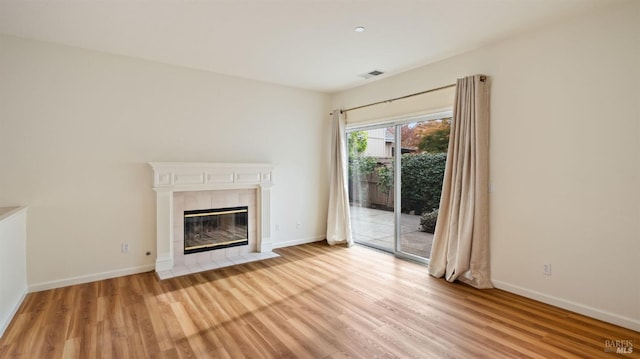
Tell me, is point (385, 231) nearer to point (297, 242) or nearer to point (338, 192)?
point (338, 192)

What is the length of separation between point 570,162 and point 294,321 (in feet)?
→ 9.92

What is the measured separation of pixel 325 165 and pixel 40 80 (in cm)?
413

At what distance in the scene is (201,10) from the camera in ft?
9.16

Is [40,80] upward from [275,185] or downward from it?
upward

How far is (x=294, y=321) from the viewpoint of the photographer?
9.30ft

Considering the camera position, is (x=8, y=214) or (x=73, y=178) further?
(x=73, y=178)

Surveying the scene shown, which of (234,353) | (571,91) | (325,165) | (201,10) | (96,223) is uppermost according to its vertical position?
(201,10)

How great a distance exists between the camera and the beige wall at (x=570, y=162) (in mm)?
2676

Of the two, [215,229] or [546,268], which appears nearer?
[546,268]

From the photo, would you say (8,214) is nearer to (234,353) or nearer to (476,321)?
(234,353)

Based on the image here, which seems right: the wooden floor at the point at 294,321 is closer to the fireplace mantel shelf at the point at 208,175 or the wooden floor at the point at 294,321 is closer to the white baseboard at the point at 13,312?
the white baseboard at the point at 13,312

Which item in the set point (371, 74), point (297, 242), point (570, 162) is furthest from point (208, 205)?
point (570, 162)

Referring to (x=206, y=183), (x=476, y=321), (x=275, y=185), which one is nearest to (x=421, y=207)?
(x=476, y=321)

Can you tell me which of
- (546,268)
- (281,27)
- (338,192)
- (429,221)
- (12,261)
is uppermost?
(281,27)
